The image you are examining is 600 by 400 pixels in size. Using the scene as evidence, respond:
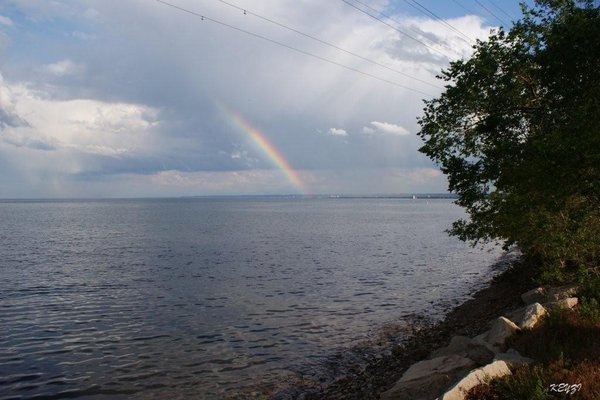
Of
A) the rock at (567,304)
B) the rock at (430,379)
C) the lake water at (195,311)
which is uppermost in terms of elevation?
the rock at (567,304)

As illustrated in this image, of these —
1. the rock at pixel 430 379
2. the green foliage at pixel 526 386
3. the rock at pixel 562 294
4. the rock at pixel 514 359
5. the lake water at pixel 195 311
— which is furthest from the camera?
the lake water at pixel 195 311

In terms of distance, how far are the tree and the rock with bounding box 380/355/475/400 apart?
7481 millimetres

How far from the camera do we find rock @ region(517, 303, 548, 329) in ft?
47.4

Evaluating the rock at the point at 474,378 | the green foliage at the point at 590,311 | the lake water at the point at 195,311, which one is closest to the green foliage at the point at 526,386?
the rock at the point at 474,378

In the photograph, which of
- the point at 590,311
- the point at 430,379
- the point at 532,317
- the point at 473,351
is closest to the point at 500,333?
the point at 473,351

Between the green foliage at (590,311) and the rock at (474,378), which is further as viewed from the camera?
the green foliage at (590,311)

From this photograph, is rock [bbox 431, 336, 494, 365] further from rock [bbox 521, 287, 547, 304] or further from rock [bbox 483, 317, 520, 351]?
rock [bbox 521, 287, 547, 304]

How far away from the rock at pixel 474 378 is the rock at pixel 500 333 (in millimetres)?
2864

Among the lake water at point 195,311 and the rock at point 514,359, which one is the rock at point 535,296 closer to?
the lake water at point 195,311

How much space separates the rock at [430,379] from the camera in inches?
461

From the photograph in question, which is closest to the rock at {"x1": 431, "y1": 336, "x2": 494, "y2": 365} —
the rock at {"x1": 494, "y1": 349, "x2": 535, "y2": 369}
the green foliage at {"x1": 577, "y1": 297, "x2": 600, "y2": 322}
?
the rock at {"x1": 494, "y1": 349, "x2": 535, "y2": 369}

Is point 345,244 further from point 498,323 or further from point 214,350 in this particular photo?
point 498,323

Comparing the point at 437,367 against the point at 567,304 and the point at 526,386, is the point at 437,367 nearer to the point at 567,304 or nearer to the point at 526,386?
the point at 526,386

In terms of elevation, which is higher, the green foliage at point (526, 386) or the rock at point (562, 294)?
the green foliage at point (526, 386)
